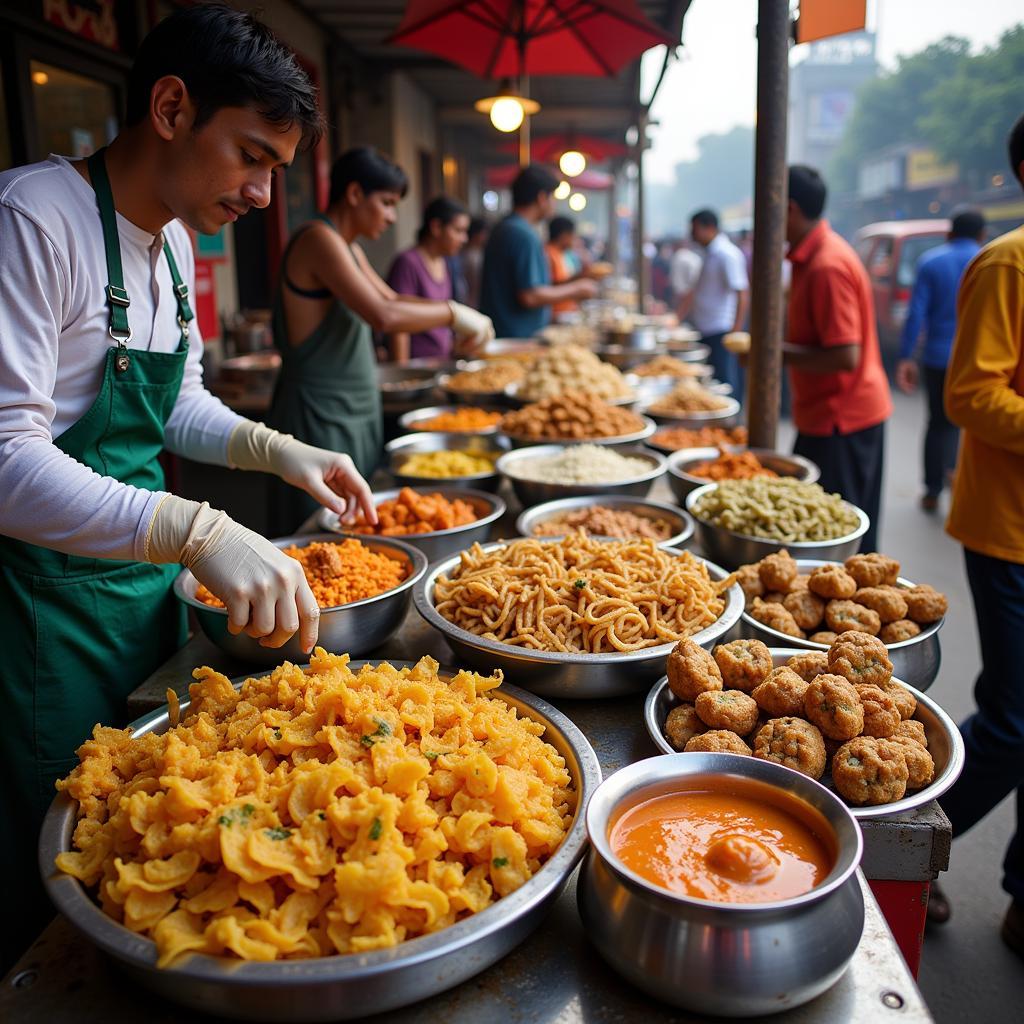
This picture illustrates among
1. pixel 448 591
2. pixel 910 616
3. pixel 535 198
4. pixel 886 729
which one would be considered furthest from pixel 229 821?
pixel 535 198

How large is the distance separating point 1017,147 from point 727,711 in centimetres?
232

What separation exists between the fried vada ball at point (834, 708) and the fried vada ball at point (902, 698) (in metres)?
0.12

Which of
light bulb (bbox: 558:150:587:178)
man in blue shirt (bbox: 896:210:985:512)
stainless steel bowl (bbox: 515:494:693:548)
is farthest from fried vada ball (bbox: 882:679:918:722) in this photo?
light bulb (bbox: 558:150:587:178)

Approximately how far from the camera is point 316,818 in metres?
1.20

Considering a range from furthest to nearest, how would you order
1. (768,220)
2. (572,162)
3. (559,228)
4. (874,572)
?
(559,228)
(572,162)
(768,220)
(874,572)

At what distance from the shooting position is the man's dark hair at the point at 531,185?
6.79 metres

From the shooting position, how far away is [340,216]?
3.98 meters

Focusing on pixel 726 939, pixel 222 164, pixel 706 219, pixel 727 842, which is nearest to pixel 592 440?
pixel 222 164

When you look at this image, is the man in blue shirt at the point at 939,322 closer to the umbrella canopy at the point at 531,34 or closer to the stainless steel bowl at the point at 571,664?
the umbrella canopy at the point at 531,34

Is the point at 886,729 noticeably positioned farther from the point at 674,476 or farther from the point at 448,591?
the point at 674,476

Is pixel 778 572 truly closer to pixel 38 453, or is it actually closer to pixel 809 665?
pixel 809 665

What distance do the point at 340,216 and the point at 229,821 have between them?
3.38 meters

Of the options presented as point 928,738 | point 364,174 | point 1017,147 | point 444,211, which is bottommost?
point 928,738

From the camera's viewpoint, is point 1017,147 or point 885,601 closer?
point 885,601
